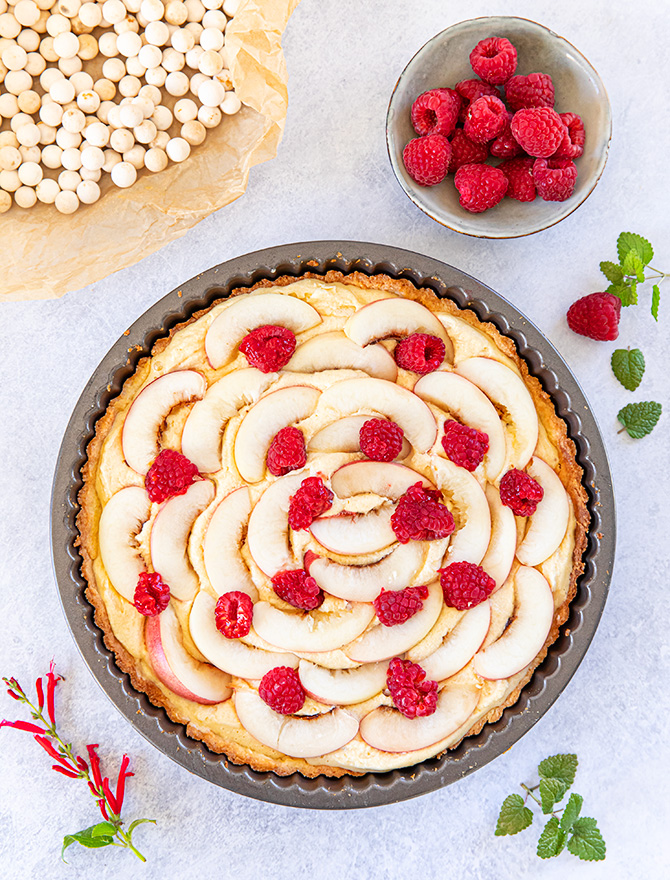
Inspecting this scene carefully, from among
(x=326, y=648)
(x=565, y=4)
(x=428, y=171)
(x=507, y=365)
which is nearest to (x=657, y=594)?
(x=507, y=365)

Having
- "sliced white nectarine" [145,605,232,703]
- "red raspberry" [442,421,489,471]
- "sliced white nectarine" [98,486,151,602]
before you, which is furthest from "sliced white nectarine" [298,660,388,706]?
"red raspberry" [442,421,489,471]

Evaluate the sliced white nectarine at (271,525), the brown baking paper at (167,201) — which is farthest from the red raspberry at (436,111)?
the sliced white nectarine at (271,525)

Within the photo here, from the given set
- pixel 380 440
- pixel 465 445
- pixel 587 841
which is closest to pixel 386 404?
pixel 380 440

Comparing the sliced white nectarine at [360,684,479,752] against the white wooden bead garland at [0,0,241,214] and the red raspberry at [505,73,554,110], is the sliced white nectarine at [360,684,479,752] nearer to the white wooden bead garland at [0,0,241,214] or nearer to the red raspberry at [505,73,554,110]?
the red raspberry at [505,73,554,110]

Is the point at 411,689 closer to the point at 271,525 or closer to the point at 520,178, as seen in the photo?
the point at 271,525

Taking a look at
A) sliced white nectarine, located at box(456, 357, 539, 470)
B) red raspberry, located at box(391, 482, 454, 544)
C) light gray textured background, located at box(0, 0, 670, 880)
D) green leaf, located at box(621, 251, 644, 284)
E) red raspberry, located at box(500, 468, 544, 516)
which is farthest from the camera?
light gray textured background, located at box(0, 0, 670, 880)

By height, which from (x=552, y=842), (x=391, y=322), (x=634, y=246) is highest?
(x=634, y=246)

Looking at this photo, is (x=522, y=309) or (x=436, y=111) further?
(x=522, y=309)
